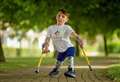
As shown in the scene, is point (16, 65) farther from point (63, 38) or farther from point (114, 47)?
point (114, 47)

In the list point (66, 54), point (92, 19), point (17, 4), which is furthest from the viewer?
point (92, 19)

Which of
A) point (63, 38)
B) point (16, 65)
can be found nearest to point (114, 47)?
point (16, 65)

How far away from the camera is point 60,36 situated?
42.4 feet

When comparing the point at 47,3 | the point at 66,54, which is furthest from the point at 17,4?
the point at 66,54

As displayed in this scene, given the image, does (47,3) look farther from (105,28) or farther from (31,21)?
(105,28)

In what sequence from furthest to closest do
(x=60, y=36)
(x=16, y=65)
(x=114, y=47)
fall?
1. (x=114, y=47)
2. (x=16, y=65)
3. (x=60, y=36)

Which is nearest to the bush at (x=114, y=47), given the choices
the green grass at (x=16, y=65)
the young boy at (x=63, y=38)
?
the green grass at (x=16, y=65)

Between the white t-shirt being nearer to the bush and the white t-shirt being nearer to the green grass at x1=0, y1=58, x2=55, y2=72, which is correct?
the green grass at x1=0, y1=58, x2=55, y2=72

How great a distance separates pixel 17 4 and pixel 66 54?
498 inches

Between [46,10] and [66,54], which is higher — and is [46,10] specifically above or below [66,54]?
above

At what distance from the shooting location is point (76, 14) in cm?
3206

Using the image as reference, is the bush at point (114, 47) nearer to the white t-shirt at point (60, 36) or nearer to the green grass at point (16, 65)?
the green grass at point (16, 65)

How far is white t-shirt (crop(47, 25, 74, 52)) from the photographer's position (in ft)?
42.4

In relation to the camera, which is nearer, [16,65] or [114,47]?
[16,65]
